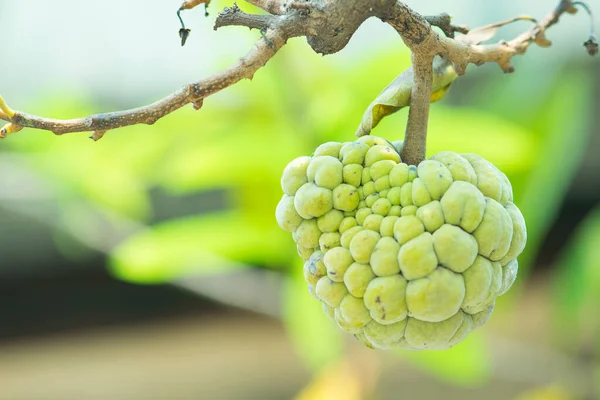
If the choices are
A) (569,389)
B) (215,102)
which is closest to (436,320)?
(215,102)

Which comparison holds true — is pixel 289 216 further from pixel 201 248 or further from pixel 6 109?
pixel 201 248

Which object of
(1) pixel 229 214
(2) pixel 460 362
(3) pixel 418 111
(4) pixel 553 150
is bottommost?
(3) pixel 418 111

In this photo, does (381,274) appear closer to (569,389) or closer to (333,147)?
(333,147)

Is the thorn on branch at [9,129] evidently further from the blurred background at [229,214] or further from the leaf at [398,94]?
the blurred background at [229,214]

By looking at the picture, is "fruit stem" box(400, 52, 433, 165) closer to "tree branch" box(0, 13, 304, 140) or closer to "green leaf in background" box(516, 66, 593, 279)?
"tree branch" box(0, 13, 304, 140)

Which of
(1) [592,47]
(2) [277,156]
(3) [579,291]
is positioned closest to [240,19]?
(1) [592,47]

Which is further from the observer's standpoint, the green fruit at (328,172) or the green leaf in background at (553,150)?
the green leaf in background at (553,150)

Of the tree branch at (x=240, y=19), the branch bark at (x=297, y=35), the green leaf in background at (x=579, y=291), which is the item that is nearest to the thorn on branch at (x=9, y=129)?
the branch bark at (x=297, y=35)
